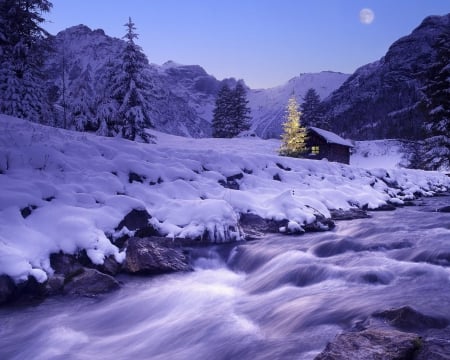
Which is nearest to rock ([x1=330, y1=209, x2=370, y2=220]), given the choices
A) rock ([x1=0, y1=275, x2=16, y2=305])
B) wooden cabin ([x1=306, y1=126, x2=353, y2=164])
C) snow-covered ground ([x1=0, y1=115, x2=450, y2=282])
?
snow-covered ground ([x1=0, y1=115, x2=450, y2=282])

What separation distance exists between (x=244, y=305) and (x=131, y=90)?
76.5 feet

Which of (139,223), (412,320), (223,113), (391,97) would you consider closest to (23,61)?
(139,223)

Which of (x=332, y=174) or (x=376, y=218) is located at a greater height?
(x=332, y=174)

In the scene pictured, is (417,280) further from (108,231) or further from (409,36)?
(409,36)

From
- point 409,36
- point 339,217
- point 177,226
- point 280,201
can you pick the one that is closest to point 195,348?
point 177,226

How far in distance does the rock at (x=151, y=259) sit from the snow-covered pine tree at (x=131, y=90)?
2000 cm

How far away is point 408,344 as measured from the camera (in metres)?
3.17

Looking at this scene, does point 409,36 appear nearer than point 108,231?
No

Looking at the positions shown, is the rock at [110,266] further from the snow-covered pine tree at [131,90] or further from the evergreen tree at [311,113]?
the evergreen tree at [311,113]

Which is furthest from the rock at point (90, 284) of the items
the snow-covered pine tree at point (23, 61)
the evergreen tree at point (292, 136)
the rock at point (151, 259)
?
the evergreen tree at point (292, 136)

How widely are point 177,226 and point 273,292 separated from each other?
10.9 ft

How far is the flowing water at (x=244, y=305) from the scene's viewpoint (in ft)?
14.5

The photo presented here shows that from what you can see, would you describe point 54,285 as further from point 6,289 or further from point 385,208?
point 385,208

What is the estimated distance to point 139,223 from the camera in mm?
8172
